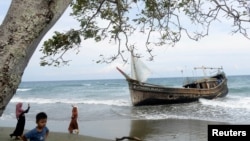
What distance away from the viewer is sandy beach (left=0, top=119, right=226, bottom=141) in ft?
Answer: 42.6

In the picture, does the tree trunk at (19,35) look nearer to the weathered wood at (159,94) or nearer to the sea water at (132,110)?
the sea water at (132,110)

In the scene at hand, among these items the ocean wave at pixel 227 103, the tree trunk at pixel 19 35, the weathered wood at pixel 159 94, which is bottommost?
the ocean wave at pixel 227 103

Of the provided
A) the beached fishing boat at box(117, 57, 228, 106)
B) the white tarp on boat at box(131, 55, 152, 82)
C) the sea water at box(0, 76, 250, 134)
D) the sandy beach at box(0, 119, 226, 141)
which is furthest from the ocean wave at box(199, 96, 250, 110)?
the sandy beach at box(0, 119, 226, 141)

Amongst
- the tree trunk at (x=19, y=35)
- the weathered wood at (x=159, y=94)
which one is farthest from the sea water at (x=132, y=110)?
the tree trunk at (x=19, y=35)

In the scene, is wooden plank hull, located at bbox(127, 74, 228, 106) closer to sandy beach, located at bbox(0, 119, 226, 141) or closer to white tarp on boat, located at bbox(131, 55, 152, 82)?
white tarp on boat, located at bbox(131, 55, 152, 82)

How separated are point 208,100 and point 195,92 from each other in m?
2.22

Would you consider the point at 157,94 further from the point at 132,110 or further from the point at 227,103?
the point at 227,103

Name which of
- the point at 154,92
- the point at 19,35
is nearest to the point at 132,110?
the point at 154,92

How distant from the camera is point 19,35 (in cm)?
240

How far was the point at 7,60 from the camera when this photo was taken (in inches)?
92.4

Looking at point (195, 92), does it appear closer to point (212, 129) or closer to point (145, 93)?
point (145, 93)

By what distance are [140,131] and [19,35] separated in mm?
14044

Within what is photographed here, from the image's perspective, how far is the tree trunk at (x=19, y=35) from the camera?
235cm

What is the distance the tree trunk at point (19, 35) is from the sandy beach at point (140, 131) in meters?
10.1
